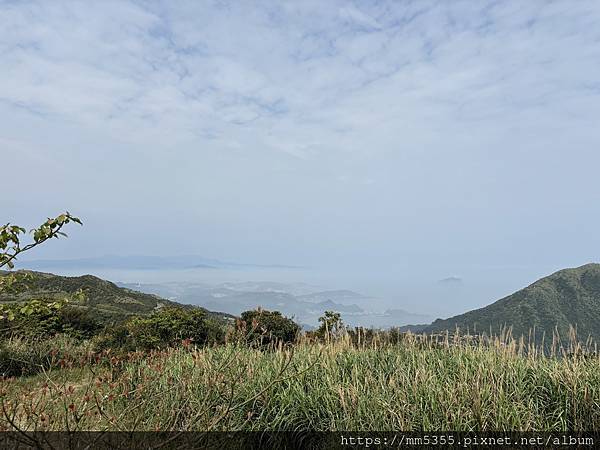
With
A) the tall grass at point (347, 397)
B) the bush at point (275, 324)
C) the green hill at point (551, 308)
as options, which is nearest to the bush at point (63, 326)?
the bush at point (275, 324)

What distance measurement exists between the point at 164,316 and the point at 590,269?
40.5m

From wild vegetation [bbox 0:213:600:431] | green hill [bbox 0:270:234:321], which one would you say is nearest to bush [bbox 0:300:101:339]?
green hill [bbox 0:270:234:321]

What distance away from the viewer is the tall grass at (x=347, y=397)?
16.2ft

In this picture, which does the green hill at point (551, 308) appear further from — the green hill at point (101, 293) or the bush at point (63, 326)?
the bush at point (63, 326)

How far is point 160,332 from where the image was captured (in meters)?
12.2

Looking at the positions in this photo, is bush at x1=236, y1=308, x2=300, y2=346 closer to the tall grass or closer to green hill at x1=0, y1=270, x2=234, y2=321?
the tall grass

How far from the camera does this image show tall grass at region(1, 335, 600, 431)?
4926 mm

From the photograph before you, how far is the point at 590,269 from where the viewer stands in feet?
131

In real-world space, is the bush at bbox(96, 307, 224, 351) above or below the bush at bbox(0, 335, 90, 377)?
above

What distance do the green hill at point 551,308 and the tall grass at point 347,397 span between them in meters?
26.7

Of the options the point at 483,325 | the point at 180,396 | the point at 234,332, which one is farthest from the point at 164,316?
the point at 483,325

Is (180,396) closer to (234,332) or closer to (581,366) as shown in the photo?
(234,332)

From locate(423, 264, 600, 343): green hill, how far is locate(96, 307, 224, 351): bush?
23.1 metres

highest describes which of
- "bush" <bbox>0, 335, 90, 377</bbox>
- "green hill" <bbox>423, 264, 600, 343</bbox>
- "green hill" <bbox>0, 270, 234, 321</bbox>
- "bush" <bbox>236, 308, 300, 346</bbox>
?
"green hill" <bbox>423, 264, 600, 343</bbox>
